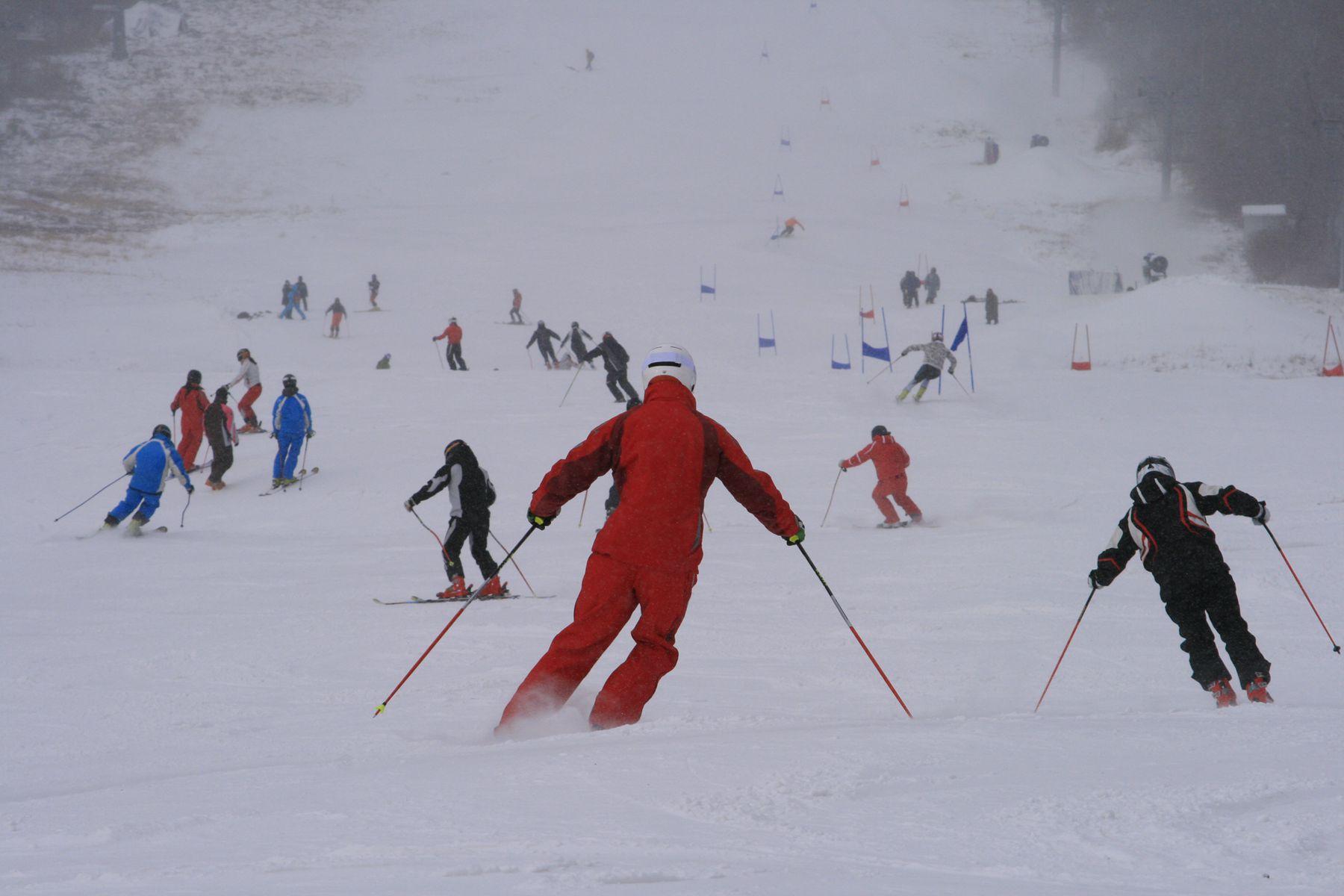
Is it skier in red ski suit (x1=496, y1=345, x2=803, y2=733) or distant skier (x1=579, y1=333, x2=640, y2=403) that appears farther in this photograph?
distant skier (x1=579, y1=333, x2=640, y2=403)

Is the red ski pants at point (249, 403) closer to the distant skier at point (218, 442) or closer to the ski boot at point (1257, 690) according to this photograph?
the distant skier at point (218, 442)

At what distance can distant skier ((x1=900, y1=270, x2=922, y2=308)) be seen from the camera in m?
31.1

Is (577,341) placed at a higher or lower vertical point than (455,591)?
higher

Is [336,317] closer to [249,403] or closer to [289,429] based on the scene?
[249,403]

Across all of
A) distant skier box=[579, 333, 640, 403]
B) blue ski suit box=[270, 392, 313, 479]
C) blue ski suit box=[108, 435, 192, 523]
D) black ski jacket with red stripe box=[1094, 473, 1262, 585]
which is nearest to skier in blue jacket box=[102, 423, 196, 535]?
blue ski suit box=[108, 435, 192, 523]

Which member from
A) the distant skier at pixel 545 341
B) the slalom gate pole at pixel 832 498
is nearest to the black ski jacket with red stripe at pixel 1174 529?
the slalom gate pole at pixel 832 498

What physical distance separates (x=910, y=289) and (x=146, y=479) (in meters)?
22.9

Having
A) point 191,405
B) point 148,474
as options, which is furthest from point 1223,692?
point 191,405

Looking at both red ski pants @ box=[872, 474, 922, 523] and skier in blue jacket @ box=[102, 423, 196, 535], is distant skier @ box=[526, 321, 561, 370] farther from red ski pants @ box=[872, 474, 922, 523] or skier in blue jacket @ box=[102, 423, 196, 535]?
red ski pants @ box=[872, 474, 922, 523]

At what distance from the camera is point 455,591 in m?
8.88

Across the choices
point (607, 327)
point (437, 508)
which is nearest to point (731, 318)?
point (607, 327)

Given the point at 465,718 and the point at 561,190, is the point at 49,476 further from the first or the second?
the point at 561,190

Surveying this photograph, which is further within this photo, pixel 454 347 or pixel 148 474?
pixel 454 347

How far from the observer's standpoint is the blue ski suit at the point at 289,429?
48.5 ft
